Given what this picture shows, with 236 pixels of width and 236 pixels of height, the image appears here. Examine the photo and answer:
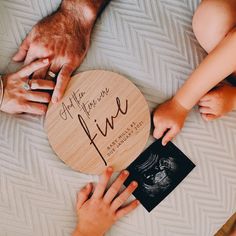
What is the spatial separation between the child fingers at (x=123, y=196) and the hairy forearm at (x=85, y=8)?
1.36 feet

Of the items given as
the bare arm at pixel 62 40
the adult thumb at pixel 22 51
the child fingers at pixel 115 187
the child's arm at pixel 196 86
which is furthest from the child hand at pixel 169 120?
the adult thumb at pixel 22 51

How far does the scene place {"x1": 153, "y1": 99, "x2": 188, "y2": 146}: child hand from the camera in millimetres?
939

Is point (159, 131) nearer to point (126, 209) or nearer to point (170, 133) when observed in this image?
point (170, 133)

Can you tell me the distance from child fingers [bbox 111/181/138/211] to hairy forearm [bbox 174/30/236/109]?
0.22 meters

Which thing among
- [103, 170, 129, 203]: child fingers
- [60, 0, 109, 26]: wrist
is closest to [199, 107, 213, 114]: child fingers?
[103, 170, 129, 203]: child fingers

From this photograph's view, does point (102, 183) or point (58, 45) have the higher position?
point (58, 45)

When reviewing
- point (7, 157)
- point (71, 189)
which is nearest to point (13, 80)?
point (7, 157)

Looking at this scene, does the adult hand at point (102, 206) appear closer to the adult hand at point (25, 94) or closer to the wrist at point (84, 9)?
the adult hand at point (25, 94)

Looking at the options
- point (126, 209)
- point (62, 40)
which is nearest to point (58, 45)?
point (62, 40)

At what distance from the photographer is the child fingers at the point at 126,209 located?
3.05ft

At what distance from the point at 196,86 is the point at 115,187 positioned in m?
0.30

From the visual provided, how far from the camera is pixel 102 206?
0.94m

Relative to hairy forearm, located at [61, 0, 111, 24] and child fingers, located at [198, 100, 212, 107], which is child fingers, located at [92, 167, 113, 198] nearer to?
child fingers, located at [198, 100, 212, 107]

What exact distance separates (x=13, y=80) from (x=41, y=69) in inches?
2.8
